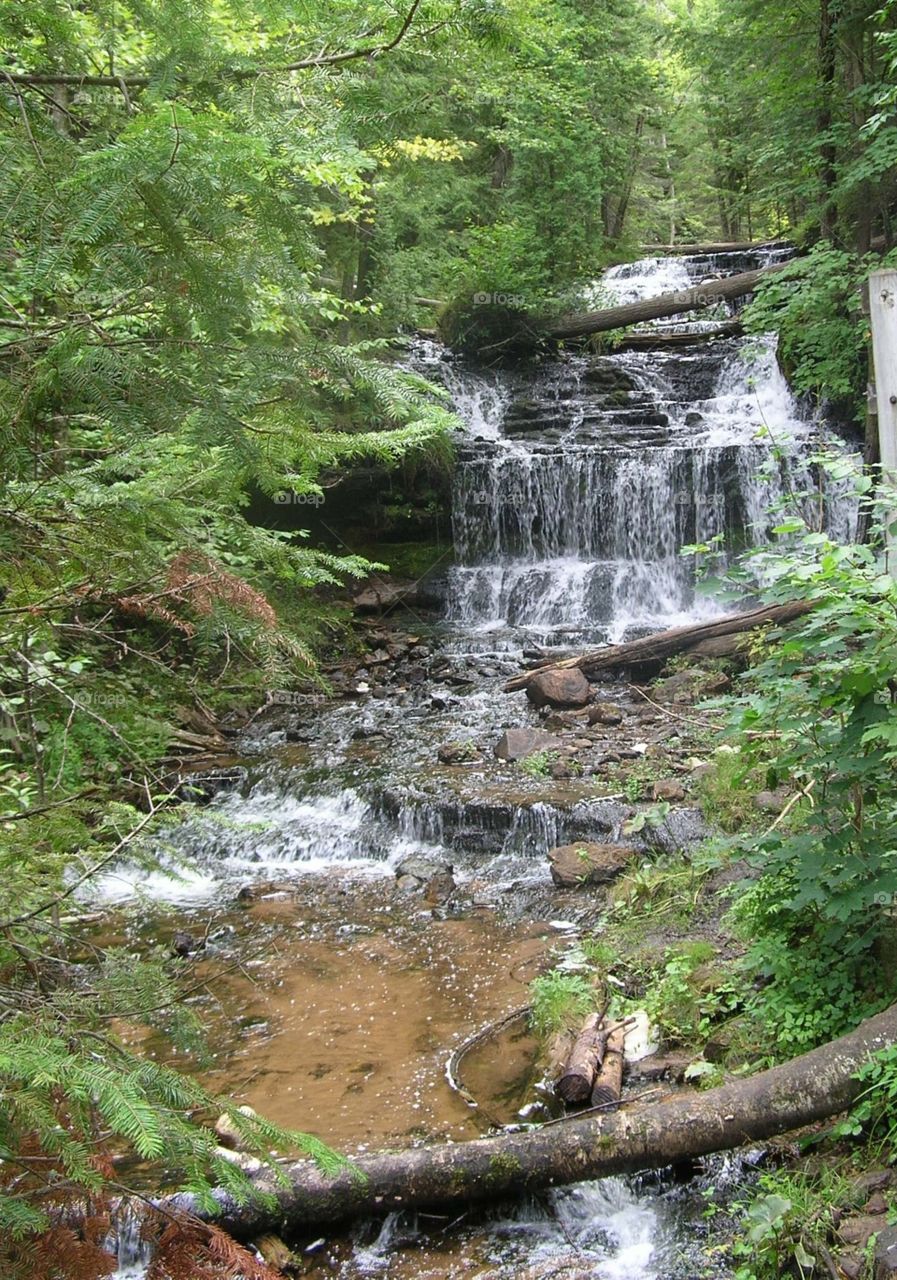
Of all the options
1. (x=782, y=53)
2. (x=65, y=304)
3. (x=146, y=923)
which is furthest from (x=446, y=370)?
(x=65, y=304)

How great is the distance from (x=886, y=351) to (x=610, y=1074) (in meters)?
3.36

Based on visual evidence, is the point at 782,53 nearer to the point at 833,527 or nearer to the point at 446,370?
the point at 833,527

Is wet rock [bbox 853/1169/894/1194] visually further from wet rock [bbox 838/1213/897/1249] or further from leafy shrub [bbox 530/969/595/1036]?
leafy shrub [bbox 530/969/595/1036]

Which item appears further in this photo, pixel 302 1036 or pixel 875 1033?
pixel 302 1036

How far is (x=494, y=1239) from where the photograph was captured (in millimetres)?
3482

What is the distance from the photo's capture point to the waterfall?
14.3 meters

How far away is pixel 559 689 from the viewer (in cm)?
1057

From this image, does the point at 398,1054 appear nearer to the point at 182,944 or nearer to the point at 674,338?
the point at 182,944

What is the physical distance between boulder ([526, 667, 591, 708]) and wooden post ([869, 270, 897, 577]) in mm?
6499

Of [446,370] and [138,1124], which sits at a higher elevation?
[446,370]

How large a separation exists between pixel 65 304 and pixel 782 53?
1354 cm

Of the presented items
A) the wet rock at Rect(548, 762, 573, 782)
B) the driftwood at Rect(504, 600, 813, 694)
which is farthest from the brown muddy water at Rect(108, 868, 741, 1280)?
the driftwood at Rect(504, 600, 813, 694)

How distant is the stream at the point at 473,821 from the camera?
3.55 metres

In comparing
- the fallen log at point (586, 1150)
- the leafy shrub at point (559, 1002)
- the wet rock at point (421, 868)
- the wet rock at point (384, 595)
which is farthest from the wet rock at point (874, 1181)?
the wet rock at point (384, 595)
